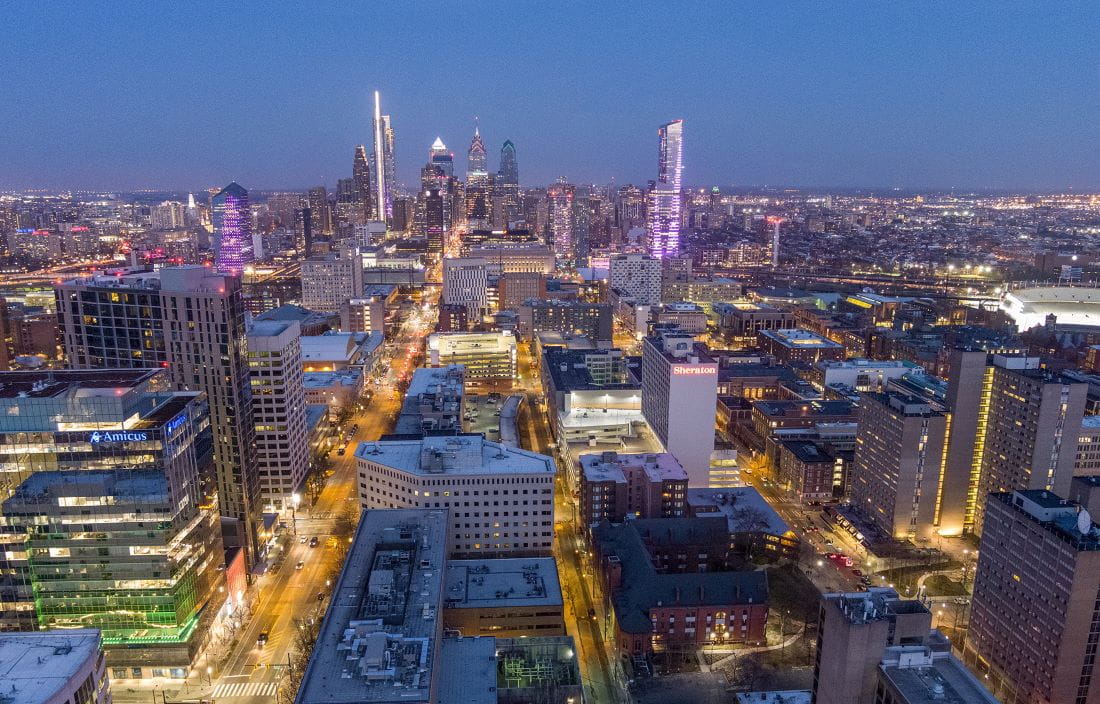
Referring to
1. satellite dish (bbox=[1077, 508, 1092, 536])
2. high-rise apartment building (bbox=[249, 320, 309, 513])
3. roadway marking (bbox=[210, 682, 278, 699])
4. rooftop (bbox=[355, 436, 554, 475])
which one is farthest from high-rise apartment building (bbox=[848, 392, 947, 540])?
high-rise apartment building (bbox=[249, 320, 309, 513])

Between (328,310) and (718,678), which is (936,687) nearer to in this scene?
(718,678)

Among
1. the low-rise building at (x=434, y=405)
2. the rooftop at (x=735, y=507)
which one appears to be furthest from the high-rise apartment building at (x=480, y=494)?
the rooftop at (x=735, y=507)


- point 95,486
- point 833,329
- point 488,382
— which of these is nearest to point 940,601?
point 95,486

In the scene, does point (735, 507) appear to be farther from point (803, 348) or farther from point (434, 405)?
point (803, 348)

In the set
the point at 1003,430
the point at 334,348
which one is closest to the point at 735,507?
the point at 1003,430

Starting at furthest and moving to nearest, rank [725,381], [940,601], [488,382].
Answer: [488,382], [725,381], [940,601]
